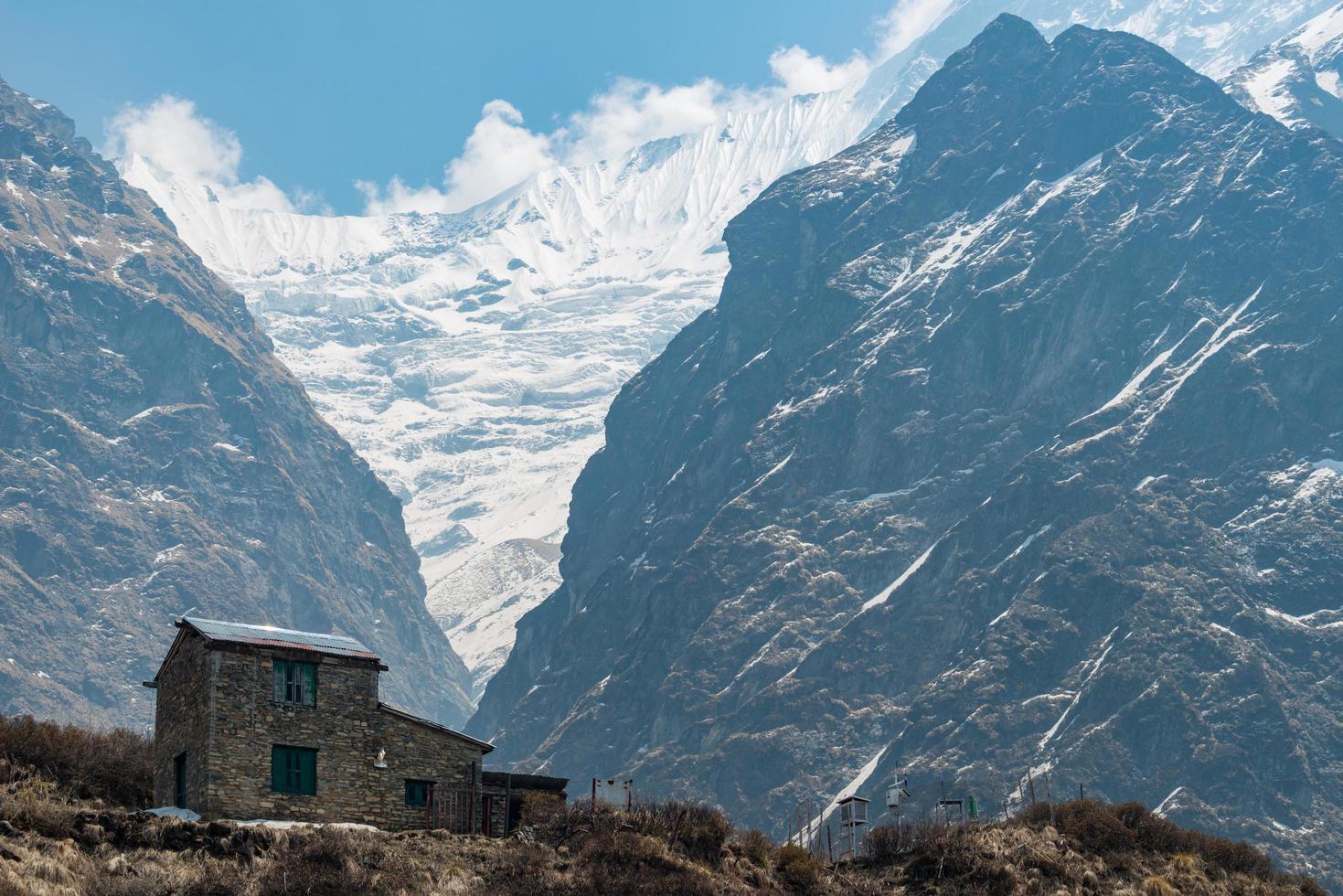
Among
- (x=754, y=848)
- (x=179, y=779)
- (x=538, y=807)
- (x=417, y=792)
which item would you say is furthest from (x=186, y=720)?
(x=754, y=848)

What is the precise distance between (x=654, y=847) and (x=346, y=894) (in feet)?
44.2

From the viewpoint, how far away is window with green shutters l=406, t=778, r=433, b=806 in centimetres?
6975

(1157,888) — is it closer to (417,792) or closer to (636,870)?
(636,870)

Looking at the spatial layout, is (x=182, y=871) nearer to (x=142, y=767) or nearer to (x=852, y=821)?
(x=142, y=767)

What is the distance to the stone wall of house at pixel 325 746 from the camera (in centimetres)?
6506

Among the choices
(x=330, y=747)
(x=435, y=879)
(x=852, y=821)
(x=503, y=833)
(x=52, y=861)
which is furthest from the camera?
(x=852, y=821)

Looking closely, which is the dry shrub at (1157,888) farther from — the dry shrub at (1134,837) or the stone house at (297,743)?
the stone house at (297,743)

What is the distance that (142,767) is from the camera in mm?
78125

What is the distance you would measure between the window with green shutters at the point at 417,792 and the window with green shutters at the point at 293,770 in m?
4.32

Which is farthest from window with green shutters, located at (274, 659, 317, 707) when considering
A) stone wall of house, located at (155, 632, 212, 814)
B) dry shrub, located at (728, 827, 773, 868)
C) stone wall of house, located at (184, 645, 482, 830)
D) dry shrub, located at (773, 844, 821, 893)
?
dry shrub, located at (773, 844, 821, 893)

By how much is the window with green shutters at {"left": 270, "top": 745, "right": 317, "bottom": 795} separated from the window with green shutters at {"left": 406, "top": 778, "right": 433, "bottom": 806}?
14.2 ft

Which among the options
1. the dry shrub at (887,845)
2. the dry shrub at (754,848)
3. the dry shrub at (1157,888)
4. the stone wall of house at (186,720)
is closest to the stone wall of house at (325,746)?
the stone wall of house at (186,720)

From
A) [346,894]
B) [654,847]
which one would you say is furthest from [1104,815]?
[346,894]

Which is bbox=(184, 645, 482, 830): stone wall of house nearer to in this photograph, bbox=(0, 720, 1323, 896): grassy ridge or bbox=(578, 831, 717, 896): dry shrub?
bbox=(0, 720, 1323, 896): grassy ridge
